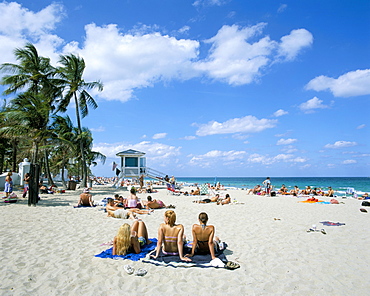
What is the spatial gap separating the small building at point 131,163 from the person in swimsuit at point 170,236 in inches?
789

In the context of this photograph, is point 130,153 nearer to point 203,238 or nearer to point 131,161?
point 131,161

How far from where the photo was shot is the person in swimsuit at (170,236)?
461 centimetres

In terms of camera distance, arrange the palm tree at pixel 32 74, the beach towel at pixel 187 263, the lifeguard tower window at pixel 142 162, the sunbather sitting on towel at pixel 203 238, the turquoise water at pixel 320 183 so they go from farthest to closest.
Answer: the turquoise water at pixel 320 183, the lifeguard tower window at pixel 142 162, the palm tree at pixel 32 74, the sunbather sitting on towel at pixel 203 238, the beach towel at pixel 187 263

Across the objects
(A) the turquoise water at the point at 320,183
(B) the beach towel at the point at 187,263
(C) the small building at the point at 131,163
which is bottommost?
(A) the turquoise water at the point at 320,183

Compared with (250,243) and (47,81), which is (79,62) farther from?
(250,243)

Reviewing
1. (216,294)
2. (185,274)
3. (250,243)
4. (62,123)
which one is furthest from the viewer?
(62,123)

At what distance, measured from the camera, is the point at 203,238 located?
465 cm

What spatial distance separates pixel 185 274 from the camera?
4.04 m

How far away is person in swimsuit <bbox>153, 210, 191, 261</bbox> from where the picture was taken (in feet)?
15.1

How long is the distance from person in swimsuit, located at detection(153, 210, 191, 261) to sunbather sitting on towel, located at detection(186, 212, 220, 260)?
245mm

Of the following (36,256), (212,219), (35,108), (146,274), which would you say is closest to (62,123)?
(35,108)

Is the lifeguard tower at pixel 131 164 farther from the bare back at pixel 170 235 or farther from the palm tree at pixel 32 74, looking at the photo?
the bare back at pixel 170 235

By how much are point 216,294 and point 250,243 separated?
2.63 meters

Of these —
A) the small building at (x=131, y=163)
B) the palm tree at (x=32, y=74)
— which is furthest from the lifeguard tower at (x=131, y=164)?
the palm tree at (x=32, y=74)
